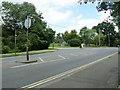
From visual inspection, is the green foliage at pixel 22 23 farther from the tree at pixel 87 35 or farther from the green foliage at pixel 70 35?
the tree at pixel 87 35

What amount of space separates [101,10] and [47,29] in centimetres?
5561

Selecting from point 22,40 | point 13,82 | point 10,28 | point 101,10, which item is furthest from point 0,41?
point 13,82

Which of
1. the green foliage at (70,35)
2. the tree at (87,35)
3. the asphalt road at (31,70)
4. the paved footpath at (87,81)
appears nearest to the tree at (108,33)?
the tree at (87,35)

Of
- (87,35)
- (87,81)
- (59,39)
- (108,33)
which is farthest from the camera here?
(108,33)

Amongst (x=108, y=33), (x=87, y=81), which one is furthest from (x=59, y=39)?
(x=87, y=81)

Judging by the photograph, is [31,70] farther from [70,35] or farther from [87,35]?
[87,35]

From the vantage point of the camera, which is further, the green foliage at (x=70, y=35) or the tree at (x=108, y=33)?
the tree at (x=108, y=33)

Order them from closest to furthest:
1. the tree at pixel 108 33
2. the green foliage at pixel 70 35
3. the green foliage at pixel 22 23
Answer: the green foliage at pixel 22 23 < the green foliage at pixel 70 35 < the tree at pixel 108 33

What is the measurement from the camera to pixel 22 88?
12.6 meters

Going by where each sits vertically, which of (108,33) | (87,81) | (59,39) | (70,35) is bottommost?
(87,81)

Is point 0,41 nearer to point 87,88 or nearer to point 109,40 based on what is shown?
point 87,88

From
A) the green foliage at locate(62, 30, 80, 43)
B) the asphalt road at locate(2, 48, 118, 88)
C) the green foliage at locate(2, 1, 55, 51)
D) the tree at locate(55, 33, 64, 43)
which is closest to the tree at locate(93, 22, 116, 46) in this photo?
the green foliage at locate(62, 30, 80, 43)

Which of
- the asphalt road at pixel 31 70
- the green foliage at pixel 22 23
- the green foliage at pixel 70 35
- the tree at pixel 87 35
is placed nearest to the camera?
the asphalt road at pixel 31 70

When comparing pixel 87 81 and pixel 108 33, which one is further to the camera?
pixel 108 33
